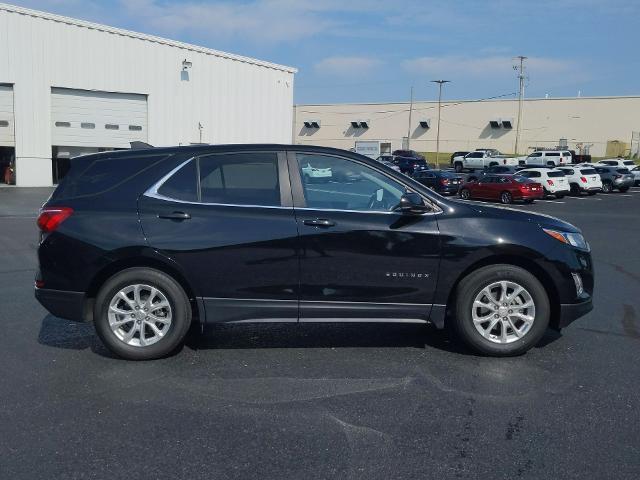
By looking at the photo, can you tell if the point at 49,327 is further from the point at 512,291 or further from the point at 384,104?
the point at 384,104

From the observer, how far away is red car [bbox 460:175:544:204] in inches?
1221

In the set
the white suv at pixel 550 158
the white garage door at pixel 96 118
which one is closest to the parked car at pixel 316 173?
the white garage door at pixel 96 118

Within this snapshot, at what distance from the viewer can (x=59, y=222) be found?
5.59 meters

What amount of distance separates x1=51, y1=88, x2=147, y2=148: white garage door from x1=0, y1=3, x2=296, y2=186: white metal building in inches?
1.7

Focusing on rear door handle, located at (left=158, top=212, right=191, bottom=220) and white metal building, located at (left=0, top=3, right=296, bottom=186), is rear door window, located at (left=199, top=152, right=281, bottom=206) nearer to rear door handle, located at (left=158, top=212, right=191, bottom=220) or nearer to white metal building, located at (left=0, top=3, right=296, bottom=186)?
rear door handle, located at (left=158, top=212, right=191, bottom=220)

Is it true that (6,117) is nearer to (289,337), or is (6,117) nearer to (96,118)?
(96,118)

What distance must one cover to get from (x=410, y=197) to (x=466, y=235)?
0.57 m

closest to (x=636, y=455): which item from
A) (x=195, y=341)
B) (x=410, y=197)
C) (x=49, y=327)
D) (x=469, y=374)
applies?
(x=469, y=374)

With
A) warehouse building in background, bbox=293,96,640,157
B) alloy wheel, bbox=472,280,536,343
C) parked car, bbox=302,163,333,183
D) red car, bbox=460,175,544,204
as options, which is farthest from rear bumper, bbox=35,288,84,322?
warehouse building in background, bbox=293,96,640,157

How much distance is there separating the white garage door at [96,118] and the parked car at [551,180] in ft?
64.0

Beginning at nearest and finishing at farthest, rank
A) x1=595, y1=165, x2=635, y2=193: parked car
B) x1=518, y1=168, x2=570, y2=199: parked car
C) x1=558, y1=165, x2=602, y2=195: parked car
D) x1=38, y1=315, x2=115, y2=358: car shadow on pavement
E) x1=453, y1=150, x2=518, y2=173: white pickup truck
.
Result: 1. x1=38, y1=315, x2=115, y2=358: car shadow on pavement
2. x1=518, y1=168, x2=570, y2=199: parked car
3. x1=558, y1=165, x2=602, y2=195: parked car
4. x1=595, y1=165, x2=635, y2=193: parked car
5. x1=453, y1=150, x2=518, y2=173: white pickup truck

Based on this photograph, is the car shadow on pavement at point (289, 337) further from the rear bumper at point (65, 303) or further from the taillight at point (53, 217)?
the taillight at point (53, 217)

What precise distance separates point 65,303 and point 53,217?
724 millimetres

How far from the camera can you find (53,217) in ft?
18.4
